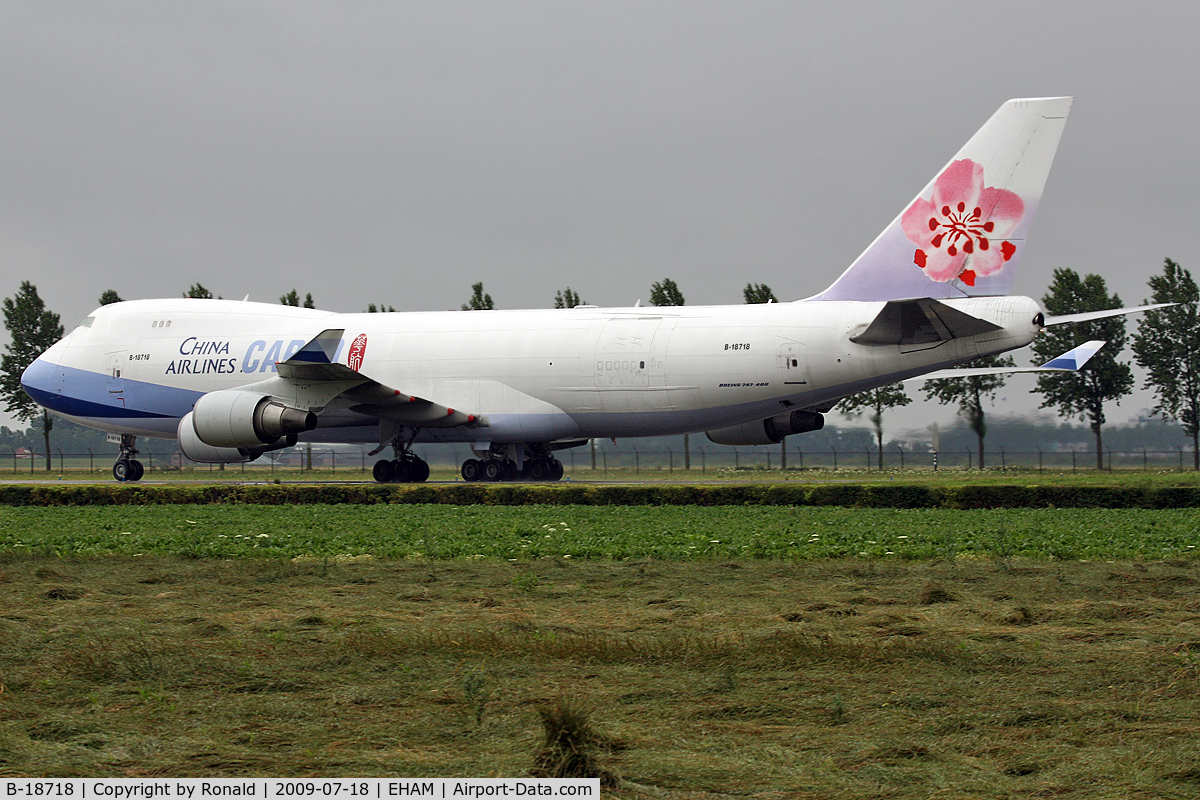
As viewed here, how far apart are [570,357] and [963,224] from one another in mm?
10823

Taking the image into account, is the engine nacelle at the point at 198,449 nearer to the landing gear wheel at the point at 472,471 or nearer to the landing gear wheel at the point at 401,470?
the landing gear wheel at the point at 401,470

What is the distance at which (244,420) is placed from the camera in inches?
1231

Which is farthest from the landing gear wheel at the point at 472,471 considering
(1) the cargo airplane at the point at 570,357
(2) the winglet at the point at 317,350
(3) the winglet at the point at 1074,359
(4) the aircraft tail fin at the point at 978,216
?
(3) the winglet at the point at 1074,359

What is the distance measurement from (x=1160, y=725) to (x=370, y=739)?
14.8ft

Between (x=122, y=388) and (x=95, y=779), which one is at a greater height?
(x=122, y=388)

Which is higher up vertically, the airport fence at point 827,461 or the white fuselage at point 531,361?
the white fuselage at point 531,361

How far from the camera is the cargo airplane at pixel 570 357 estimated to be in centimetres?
2750

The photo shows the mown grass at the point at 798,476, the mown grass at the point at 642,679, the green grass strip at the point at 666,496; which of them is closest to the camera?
the mown grass at the point at 642,679

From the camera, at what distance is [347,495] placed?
89.0 feet

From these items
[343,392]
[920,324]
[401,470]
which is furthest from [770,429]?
[343,392]

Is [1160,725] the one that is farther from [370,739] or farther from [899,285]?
[899,285]

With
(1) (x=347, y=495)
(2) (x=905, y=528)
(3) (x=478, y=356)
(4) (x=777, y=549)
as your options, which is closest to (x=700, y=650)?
(4) (x=777, y=549)

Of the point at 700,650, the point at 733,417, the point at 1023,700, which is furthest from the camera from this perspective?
the point at 733,417

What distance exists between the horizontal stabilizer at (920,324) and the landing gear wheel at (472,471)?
1228 centimetres
